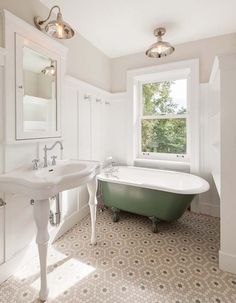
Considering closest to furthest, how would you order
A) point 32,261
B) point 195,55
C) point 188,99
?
1. point 32,261
2. point 195,55
3. point 188,99

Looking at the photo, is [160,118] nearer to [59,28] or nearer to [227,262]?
[59,28]

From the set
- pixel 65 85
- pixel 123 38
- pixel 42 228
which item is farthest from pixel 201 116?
pixel 42 228

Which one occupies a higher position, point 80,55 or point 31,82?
point 80,55

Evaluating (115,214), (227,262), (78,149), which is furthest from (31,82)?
(227,262)

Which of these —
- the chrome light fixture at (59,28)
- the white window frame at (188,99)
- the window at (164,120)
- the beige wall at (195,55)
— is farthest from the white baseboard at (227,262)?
the chrome light fixture at (59,28)

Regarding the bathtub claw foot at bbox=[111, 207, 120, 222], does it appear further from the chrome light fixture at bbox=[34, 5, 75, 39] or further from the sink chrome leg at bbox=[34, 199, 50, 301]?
the chrome light fixture at bbox=[34, 5, 75, 39]

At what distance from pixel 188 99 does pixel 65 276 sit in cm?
264

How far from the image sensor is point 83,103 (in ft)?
8.40

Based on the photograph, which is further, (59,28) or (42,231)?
(59,28)

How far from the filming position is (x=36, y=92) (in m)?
1.87

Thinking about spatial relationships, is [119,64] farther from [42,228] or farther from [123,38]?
[42,228]

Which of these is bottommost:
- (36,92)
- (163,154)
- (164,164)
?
(164,164)

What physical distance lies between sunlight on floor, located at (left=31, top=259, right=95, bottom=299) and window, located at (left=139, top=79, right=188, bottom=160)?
1942mm

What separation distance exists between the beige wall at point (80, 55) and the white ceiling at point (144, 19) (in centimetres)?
11
